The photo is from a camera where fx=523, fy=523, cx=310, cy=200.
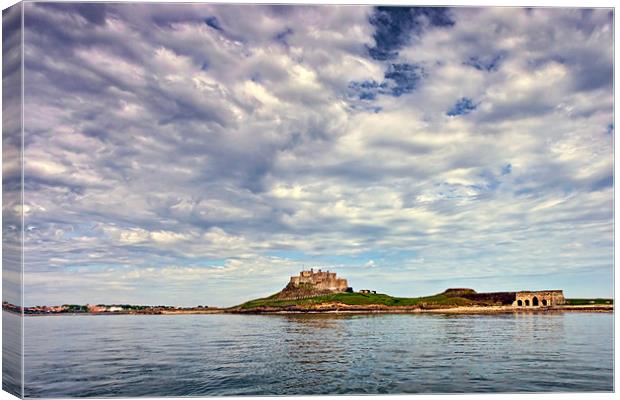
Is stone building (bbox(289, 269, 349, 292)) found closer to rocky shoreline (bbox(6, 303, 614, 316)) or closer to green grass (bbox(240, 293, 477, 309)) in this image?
green grass (bbox(240, 293, 477, 309))

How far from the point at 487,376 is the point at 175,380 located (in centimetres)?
1118

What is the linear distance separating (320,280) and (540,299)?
47.6ft

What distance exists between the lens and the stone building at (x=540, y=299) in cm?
3238

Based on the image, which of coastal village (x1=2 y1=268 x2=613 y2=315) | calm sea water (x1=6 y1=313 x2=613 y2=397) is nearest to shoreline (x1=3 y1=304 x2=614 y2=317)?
coastal village (x1=2 y1=268 x2=613 y2=315)

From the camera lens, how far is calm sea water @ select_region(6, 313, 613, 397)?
18.0 m

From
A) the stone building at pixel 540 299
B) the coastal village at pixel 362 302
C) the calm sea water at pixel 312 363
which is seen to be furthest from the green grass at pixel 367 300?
the calm sea water at pixel 312 363

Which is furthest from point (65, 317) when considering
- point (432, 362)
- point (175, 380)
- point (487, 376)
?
point (487, 376)

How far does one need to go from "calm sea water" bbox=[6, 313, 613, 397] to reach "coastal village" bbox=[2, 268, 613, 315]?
189 centimetres

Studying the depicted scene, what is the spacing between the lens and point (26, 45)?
17.7 metres

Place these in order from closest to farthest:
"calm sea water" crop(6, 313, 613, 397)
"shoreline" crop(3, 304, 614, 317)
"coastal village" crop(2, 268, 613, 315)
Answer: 1. "calm sea water" crop(6, 313, 613, 397)
2. "coastal village" crop(2, 268, 613, 315)
3. "shoreline" crop(3, 304, 614, 317)

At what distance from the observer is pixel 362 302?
56656 millimetres

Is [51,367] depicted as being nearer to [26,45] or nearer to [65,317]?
[65,317]

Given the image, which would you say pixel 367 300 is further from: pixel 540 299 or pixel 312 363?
pixel 312 363

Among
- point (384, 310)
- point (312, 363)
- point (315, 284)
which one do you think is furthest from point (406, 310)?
point (312, 363)
